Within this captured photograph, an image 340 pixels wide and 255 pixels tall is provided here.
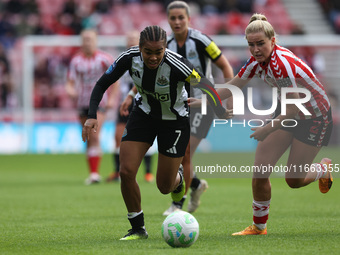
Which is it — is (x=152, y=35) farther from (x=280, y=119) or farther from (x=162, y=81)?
(x=280, y=119)

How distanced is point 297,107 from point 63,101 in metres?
13.7

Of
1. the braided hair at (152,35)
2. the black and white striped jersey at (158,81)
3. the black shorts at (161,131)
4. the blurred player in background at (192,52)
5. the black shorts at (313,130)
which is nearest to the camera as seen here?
the braided hair at (152,35)

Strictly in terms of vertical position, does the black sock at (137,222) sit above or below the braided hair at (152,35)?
below

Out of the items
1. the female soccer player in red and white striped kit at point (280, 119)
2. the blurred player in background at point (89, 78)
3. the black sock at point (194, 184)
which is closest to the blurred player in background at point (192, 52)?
the black sock at point (194, 184)

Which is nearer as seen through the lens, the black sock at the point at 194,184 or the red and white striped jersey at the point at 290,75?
the red and white striped jersey at the point at 290,75

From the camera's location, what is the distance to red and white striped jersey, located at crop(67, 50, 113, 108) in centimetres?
1237

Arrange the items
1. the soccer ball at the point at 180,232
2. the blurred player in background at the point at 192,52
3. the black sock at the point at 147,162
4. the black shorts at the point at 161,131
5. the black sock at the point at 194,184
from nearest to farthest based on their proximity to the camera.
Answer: the soccer ball at the point at 180,232
the black shorts at the point at 161,131
the blurred player in background at the point at 192,52
the black sock at the point at 194,184
the black sock at the point at 147,162

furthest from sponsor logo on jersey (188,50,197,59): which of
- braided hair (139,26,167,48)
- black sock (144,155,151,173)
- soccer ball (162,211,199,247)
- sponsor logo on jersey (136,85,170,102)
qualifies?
black sock (144,155,151,173)

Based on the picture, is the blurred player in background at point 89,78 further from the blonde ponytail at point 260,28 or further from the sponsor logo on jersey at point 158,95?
the blonde ponytail at point 260,28

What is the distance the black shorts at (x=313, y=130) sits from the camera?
256 inches

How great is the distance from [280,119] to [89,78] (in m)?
6.80

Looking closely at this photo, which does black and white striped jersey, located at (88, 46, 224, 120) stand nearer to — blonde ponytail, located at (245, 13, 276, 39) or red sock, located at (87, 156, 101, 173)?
blonde ponytail, located at (245, 13, 276, 39)

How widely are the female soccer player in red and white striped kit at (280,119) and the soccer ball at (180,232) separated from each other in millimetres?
941

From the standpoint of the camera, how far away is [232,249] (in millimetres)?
5582
